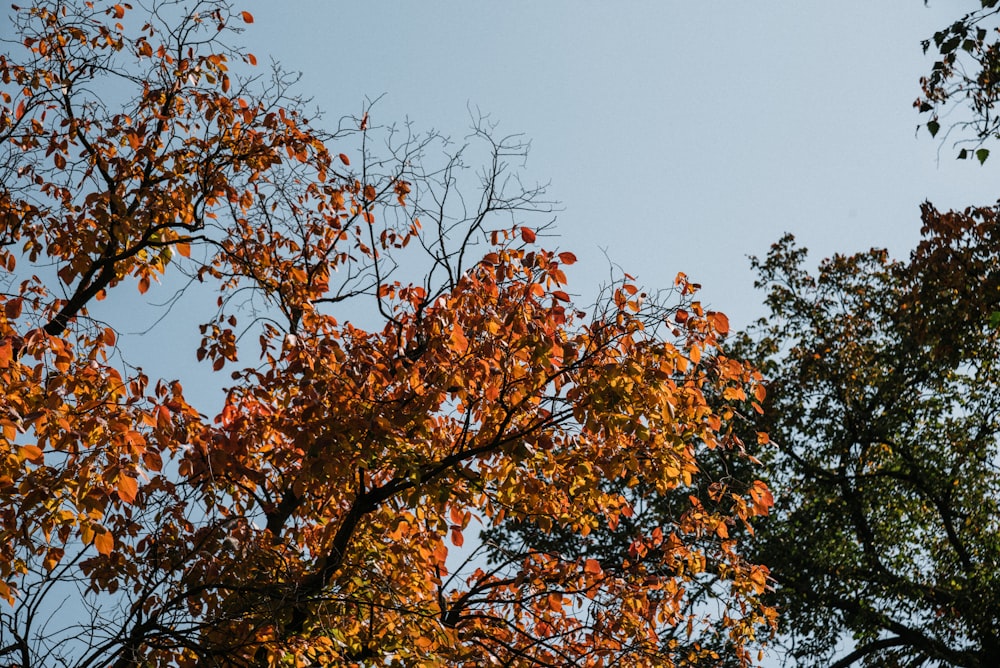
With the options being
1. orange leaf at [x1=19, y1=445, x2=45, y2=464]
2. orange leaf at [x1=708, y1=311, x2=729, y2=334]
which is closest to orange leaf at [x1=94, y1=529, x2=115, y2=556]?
orange leaf at [x1=19, y1=445, x2=45, y2=464]

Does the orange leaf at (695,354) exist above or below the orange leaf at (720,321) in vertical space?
below

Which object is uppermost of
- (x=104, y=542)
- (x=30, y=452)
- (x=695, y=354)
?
(x=695, y=354)

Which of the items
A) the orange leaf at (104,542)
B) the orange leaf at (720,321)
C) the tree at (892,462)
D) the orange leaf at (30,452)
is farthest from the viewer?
the tree at (892,462)

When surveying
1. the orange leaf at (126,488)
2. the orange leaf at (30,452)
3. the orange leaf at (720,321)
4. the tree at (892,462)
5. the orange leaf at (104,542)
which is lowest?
the orange leaf at (104,542)

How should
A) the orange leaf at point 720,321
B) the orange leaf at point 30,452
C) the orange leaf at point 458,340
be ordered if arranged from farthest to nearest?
the orange leaf at point 720,321, the orange leaf at point 458,340, the orange leaf at point 30,452

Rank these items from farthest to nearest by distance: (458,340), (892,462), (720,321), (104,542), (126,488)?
(892,462) < (720,321) < (458,340) < (104,542) < (126,488)

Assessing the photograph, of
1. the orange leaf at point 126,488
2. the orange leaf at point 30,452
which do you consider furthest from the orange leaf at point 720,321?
the orange leaf at point 30,452

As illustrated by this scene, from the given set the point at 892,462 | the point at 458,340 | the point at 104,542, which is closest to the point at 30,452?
the point at 104,542

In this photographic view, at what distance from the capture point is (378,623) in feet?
23.1

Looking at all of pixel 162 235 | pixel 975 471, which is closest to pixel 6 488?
pixel 162 235

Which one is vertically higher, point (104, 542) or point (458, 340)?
point (458, 340)

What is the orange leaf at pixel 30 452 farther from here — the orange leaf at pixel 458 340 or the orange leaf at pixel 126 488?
→ the orange leaf at pixel 458 340

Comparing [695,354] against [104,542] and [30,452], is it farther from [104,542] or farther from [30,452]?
[30,452]

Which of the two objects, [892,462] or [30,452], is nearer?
[30,452]
